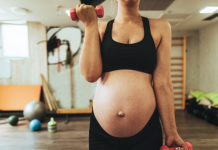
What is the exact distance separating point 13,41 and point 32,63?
95 centimetres

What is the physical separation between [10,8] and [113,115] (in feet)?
13.2

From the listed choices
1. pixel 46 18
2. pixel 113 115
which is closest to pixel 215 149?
pixel 113 115

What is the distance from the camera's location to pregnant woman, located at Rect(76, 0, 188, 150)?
0.66m

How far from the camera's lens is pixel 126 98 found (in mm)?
676

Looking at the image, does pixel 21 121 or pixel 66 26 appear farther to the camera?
pixel 66 26

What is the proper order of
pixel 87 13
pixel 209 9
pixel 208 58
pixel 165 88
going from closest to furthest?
pixel 87 13 < pixel 165 88 < pixel 209 9 < pixel 208 58

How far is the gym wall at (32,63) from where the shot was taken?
4645 mm

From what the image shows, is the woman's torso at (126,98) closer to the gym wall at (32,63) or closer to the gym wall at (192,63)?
the gym wall at (32,63)

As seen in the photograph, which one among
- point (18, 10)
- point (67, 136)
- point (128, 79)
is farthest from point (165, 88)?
point (18, 10)

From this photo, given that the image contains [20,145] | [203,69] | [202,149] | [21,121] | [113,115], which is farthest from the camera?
[203,69]

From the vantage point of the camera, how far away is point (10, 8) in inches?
137

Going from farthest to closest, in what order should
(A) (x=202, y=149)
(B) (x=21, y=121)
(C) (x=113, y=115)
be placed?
(B) (x=21, y=121) → (A) (x=202, y=149) → (C) (x=113, y=115)

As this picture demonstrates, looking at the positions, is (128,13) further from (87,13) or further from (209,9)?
(209,9)

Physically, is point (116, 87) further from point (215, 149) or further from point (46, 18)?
point (46, 18)
